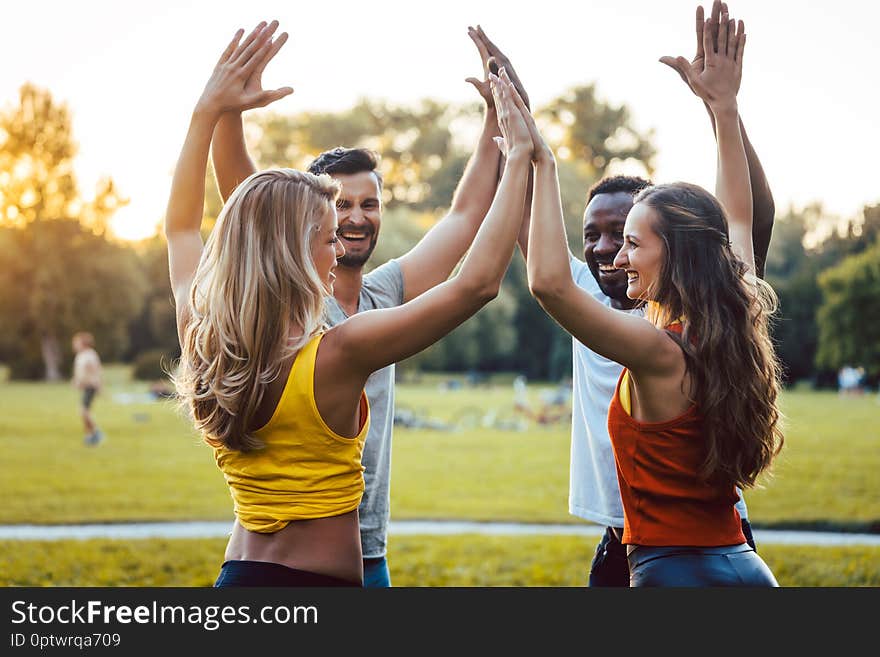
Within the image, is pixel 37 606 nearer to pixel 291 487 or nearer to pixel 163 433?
pixel 291 487

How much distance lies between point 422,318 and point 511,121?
1.99 feet

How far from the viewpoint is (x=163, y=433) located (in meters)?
20.8

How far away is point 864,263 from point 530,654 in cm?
2185

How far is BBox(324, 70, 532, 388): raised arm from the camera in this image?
87.5 inches

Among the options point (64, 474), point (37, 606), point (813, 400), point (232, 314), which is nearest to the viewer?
point (232, 314)


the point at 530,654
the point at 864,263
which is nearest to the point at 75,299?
the point at 864,263

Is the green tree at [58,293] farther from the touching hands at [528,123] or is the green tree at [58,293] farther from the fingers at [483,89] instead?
the touching hands at [528,123]

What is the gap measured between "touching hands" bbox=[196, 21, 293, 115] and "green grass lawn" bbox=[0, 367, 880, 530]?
7.44ft

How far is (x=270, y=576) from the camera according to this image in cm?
230

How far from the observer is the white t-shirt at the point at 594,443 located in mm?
3084

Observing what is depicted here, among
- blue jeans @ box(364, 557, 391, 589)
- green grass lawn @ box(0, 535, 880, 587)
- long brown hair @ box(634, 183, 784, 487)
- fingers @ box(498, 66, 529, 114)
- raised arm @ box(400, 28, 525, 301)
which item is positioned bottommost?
green grass lawn @ box(0, 535, 880, 587)

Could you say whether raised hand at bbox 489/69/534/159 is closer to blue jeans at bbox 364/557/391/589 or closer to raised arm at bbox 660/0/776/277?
raised arm at bbox 660/0/776/277

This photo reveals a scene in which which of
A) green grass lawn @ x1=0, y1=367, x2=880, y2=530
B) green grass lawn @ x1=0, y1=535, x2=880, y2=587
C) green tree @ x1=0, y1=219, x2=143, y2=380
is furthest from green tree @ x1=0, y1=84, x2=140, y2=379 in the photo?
green grass lawn @ x1=0, y1=535, x2=880, y2=587

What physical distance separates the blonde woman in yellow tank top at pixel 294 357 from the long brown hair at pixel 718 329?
467 millimetres
